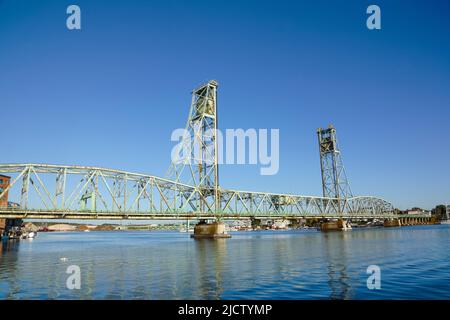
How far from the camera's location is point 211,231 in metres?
81.7

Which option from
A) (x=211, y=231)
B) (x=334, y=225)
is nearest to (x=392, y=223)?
(x=334, y=225)

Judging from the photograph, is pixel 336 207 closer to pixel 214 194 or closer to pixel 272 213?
pixel 272 213

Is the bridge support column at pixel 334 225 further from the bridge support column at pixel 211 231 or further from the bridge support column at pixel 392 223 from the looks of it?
the bridge support column at pixel 211 231

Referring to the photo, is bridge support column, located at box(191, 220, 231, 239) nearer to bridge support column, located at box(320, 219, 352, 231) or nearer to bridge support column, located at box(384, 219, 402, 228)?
bridge support column, located at box(320, 219, 352, 231)

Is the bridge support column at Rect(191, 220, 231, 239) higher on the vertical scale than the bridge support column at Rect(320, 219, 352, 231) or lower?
higher

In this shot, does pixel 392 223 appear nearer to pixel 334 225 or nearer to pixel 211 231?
pixel 334 225

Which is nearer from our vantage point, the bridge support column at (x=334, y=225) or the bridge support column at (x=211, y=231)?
the bridge support column at (x=211, y=231)

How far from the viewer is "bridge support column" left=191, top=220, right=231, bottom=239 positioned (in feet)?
265

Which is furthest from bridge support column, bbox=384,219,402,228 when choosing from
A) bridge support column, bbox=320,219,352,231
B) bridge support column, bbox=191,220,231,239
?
bridge support column, bbox=191,220,231,239

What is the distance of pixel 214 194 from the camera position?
8669cm

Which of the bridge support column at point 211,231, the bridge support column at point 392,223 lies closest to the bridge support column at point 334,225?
the bridge support column at point 392,223

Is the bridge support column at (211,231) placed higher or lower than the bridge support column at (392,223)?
higher

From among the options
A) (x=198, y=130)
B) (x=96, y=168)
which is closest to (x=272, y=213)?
(x=198, y=130)

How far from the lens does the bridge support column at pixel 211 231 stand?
80.7 meters
